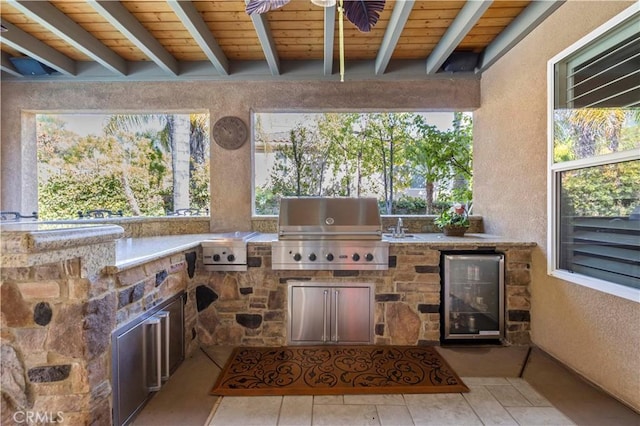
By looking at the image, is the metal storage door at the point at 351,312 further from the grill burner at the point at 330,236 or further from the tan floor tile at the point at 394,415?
the tan floor tile at the point at 394,415

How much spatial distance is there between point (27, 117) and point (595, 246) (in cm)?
551

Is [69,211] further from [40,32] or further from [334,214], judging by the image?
[334,214]

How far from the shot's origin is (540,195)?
2488 mm

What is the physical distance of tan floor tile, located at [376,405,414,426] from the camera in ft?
5.72

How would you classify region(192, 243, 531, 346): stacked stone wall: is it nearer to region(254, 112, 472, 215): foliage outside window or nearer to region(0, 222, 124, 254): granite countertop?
region(254, 112, 472, 215): foliage outside window

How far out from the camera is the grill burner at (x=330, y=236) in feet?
Answer: 8.36

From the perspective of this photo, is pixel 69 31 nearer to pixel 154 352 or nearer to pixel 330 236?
pixel 154 352

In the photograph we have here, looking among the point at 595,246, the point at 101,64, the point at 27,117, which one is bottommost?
the point at 595,246

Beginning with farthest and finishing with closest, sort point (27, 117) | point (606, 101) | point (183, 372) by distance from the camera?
point (27, 117) < point (183, 372) < point (606, 101)

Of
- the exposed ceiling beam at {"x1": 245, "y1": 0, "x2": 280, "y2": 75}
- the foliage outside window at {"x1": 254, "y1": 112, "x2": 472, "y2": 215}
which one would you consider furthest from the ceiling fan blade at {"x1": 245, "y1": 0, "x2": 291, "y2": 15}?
the foliage outside window at {"x1": 254, "y1": 112, "x2": 472, "y2": 215}

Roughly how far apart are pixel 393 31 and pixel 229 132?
6.25 ft

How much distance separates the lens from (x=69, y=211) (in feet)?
10.8

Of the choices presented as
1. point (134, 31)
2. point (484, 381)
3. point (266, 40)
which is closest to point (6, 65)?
point (134, 31)

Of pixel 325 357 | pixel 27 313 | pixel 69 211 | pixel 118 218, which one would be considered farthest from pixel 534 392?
pixel 69 211
